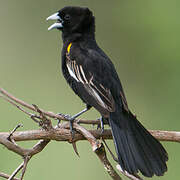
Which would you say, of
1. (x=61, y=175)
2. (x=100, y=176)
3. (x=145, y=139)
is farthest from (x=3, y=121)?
(x=145, y=139)

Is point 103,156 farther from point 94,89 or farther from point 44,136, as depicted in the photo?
point 94,89

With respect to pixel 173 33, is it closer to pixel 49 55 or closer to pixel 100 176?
pixel 49 55

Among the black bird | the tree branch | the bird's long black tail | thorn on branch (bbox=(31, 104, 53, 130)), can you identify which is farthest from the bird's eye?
thorn on branch (bbox=(31, 104, 53, 130))

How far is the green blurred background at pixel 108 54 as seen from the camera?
4.68 metres

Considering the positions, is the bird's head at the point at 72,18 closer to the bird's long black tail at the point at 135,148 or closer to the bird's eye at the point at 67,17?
the bird's eye at the point at 67,17

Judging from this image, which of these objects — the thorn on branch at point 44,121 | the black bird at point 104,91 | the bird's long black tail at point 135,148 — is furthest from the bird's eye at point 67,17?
the thorn on branch at point 44,121

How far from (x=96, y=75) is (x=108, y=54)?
206 centimetres

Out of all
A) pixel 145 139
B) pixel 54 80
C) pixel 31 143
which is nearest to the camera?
pixel 145 139

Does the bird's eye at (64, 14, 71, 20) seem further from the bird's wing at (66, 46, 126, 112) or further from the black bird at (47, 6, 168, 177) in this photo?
the bird's wing at (66, 46, 126, 112)

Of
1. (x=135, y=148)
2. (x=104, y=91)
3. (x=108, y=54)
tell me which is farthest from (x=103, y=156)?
(x=108, y=54)

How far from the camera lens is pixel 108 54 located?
5.34m

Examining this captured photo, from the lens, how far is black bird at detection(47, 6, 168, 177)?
294cm

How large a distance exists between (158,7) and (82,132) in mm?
3632

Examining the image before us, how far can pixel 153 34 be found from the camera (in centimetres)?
579
